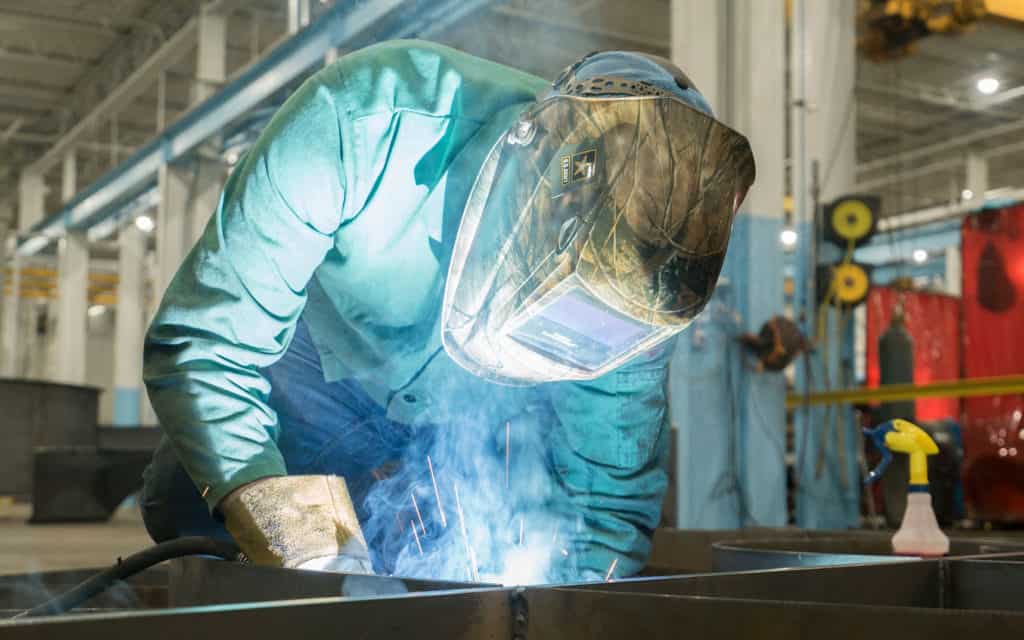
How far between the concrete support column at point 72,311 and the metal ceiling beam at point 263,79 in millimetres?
715

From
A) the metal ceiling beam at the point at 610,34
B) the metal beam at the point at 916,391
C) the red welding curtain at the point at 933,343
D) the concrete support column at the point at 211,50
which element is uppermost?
the concrete support column at the point at 211,50

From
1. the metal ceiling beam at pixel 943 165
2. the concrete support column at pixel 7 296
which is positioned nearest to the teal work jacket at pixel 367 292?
the metal ceiling beam at pixel 943 165

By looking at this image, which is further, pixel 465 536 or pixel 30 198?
pixel 30 198

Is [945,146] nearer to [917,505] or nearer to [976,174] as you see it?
[976,174]

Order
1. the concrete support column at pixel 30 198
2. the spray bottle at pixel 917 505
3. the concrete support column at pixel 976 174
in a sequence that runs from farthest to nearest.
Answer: the concrete support column at pixel 30 198, the concrete support column at pixel 976 174, the spray bottle at pixel 917 505

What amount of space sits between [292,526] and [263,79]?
6393 mm

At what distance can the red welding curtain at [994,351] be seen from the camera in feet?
20.5

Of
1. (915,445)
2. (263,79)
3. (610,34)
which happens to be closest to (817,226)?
(610,34)

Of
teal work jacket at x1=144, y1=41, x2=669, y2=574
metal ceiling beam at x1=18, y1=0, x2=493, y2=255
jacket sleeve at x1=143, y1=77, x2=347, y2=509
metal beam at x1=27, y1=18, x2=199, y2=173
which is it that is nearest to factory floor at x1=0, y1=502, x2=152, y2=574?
teal work jacket at x1=144, y1=41, x2=669, y2=574

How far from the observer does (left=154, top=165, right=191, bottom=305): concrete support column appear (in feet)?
28.8

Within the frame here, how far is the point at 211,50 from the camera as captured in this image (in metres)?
9.17

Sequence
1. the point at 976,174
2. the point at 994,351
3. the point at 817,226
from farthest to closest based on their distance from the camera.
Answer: the point at 976,174 < the point at 994,351 < the point at 817,226

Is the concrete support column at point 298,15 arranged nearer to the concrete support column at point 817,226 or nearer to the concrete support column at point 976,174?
the concrete support column at point 817,226

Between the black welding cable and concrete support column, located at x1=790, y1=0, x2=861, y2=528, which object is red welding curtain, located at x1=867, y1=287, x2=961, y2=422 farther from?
the black welding cable
